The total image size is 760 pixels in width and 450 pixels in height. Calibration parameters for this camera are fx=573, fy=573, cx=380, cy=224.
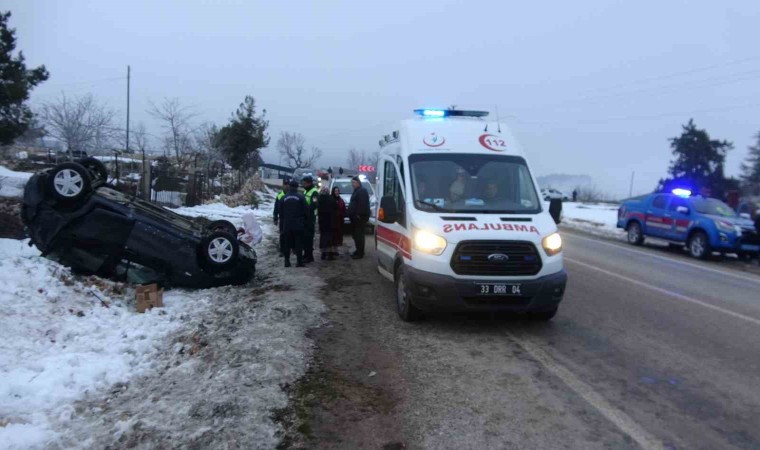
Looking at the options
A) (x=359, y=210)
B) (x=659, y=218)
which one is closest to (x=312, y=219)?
(x=359, y=210)

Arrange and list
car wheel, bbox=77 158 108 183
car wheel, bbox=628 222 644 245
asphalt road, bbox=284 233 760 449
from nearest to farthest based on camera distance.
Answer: asphalt road, bbox=284 233 760 449, car wheel, bbox=77 158 108 183, car wheel, bbox=628 222 644 245

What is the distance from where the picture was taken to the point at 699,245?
16703 mm

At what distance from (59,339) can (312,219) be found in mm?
6290

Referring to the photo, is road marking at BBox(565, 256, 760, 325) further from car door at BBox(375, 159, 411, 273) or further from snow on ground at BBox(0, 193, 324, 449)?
snow on ground at BBox(0, 193, 324, 449)

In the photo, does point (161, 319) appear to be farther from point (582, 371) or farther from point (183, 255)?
point (582, 371)

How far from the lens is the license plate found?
6691 millimetres

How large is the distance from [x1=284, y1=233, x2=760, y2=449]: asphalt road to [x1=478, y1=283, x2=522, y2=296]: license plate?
60 centimetres

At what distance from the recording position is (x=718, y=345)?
695 cm

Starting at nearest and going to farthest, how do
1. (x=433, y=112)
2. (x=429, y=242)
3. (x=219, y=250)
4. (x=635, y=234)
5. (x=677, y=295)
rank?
(x=429, y=242) → (x=433, y=112) → (x=219, y=250) → (x=677, y=295) → (x=635, y=234)

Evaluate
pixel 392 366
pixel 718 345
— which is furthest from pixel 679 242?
pixel 392 366

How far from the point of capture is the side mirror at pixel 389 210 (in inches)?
309

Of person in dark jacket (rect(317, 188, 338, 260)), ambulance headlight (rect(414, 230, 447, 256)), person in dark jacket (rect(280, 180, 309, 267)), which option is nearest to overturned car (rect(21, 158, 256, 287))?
person in dark jacket (rect(280, 180, 309, 267))

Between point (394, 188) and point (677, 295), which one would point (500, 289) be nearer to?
point (394, 188)

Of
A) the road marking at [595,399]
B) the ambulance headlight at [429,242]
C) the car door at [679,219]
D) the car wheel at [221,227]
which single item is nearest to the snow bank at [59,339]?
the car wheel at [221,227]
